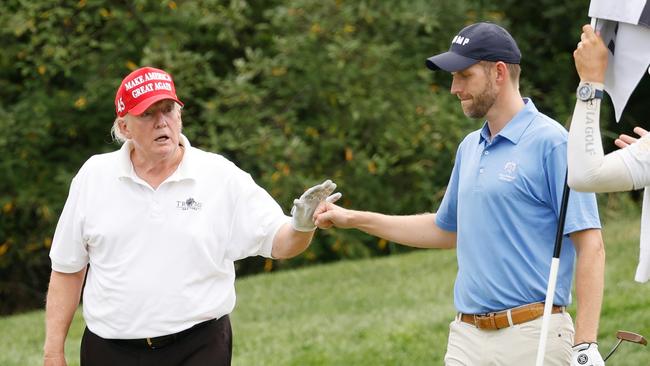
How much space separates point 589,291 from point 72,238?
6.84ft

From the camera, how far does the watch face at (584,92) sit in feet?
12.4

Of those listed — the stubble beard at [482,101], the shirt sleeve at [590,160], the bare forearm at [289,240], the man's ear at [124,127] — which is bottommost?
the bare forearm at [289,240]

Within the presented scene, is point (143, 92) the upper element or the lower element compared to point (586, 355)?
upper

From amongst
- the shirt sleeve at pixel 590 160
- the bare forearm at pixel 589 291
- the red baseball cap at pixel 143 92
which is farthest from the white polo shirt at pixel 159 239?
the shirt sleeve at pixel 590 160

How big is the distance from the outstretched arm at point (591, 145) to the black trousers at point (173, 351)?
1.76 m

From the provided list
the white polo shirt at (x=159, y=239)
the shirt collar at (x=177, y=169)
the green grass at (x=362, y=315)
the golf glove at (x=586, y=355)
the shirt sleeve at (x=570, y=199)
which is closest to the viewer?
the golf glove at (x=586, y=355)

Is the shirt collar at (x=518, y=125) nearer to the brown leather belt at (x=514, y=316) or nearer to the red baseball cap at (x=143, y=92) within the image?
the brown leather belt at (x=514, y=316)

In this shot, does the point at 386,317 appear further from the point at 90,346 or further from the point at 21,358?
the point at 90,346

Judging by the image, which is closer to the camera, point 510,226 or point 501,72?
point 510,226

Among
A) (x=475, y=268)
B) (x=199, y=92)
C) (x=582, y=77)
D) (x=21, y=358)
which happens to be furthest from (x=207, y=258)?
(x=199, y=92)

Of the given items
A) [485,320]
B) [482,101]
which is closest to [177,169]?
[482,101]

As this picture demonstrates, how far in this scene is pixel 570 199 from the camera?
14.1 feet

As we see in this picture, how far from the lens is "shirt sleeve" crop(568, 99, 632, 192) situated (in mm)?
3732

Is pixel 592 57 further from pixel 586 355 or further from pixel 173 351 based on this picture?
pixel 173 351
